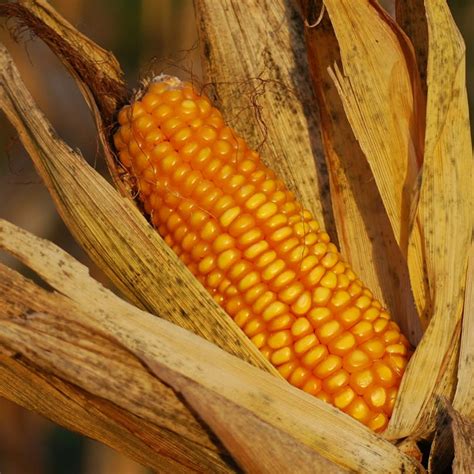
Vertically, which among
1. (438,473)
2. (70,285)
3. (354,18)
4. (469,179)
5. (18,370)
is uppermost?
(354,18)

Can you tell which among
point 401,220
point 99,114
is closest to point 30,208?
point 99,114

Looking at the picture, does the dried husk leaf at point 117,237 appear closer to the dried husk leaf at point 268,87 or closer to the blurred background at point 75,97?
the dried husk leaf at point 268,87

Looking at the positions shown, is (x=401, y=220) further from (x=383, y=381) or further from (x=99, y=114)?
(x=99, y=114)

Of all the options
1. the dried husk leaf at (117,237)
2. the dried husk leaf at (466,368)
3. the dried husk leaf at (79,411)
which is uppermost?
the dried husk leaf at (117,237)

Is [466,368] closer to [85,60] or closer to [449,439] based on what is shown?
[449,439]

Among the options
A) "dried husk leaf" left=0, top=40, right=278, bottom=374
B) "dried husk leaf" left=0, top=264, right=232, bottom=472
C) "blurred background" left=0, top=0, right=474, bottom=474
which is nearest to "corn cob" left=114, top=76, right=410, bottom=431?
"dried husk leaf" left=0, top=40, right=278, bottom=374

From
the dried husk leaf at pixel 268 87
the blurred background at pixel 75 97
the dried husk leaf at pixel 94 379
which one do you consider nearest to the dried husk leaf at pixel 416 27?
the dried husk leaf at pixel 268 87
